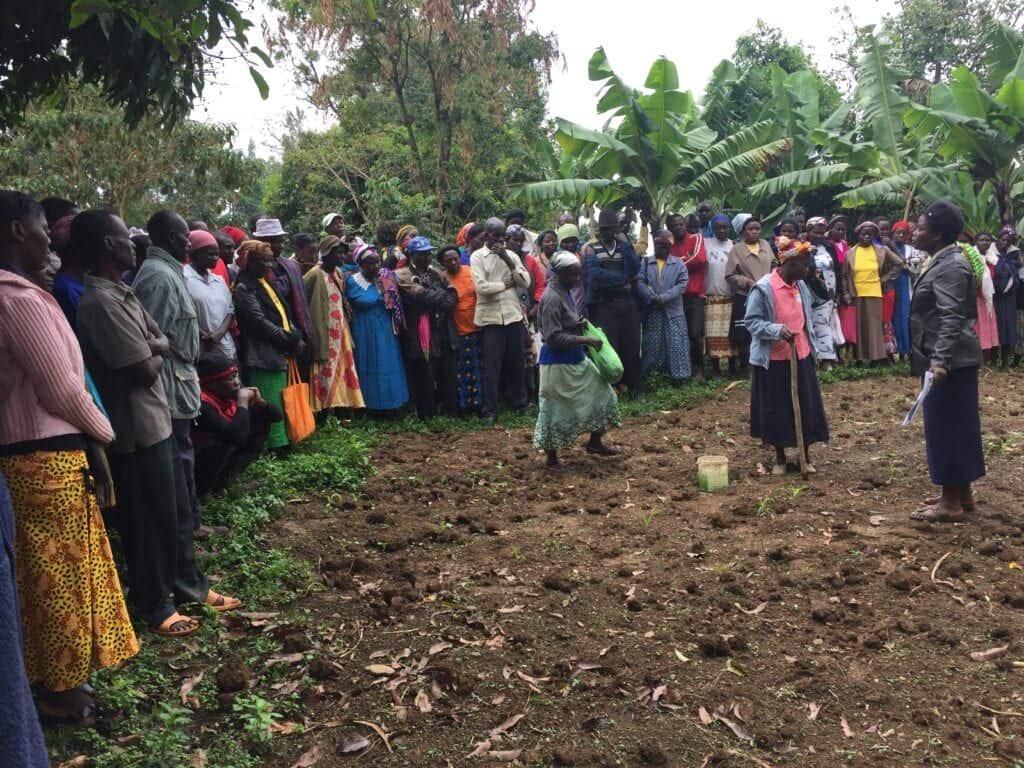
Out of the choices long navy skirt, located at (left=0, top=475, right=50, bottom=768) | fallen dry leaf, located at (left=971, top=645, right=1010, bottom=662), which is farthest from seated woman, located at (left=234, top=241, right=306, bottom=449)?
long navy skirt, located at (left=0, top=475, right=50, bottom=768)

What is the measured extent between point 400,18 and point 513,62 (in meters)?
2.17

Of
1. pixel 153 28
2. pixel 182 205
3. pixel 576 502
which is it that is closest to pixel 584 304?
pixel 576 502

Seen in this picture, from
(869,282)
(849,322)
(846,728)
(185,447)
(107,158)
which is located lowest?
(846,728)

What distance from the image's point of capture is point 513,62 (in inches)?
605

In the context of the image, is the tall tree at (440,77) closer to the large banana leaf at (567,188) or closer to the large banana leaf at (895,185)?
the large banana leaf at (567,188)

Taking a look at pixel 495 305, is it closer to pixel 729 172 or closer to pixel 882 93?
pixel 729 172

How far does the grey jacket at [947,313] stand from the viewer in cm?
558

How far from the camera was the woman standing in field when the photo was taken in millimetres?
5598

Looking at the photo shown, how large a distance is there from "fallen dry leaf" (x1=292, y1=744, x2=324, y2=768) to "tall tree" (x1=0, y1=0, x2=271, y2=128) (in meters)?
2.33

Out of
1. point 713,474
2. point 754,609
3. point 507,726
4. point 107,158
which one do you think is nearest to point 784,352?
point 713,474

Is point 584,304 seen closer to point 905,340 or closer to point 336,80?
point 905,340

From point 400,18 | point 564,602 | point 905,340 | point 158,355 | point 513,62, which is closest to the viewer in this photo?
point 158,355

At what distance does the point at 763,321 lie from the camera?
692 centimetres

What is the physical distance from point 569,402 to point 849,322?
5826mm
